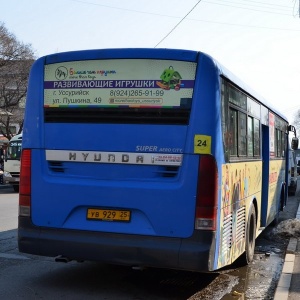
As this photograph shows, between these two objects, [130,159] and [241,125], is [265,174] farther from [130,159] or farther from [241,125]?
[130,159]

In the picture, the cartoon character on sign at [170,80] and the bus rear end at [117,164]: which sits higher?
the cartoon character on sign at [170,80]

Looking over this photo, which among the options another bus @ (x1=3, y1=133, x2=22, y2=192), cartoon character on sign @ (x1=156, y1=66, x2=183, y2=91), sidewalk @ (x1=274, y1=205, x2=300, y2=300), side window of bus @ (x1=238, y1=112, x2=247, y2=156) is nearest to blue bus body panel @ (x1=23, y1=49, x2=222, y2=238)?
cartoon character on sign @ (x1=156, y1=66, x2=183, y2=91)

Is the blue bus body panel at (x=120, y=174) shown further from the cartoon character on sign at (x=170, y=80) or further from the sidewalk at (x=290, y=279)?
the sidewalk at (x=290, y=279)

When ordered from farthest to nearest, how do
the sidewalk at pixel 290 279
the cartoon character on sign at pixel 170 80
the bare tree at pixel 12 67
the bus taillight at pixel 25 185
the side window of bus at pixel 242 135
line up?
1. the bare tree at pixel 12 67
2. the side window of bus at pixel 242 135
3. the sidewalk at pixel 290 279
4. the bus taillight at pixel 25 185
5. the cartoon character on sign at pixel 170 80

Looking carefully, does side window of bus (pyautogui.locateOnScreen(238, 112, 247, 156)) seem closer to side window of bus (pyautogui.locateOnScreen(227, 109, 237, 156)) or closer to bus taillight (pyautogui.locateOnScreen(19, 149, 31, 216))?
side window of bus (pyautogui.locateOnScreen(227, 109, 237, 156))

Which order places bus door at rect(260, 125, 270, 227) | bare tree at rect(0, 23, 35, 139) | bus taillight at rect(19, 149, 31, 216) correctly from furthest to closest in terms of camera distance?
bare tree at rect(0, 23, 35, 139) → bus door at rect(260, 125, 270, 227) → bus taillight at rect(19, 149, 31, 216)

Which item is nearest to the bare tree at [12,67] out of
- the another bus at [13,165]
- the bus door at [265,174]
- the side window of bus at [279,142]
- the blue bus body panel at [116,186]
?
the another bus at [13,165]

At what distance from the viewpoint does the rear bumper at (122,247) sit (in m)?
5.15

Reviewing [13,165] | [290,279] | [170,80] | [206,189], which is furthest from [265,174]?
[13,165]

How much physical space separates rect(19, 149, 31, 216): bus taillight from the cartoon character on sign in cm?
190

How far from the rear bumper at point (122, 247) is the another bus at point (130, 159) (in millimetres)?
12

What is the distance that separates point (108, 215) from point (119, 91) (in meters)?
1.48

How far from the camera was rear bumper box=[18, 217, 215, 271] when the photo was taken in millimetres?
5148

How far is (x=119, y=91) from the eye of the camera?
5586mm
